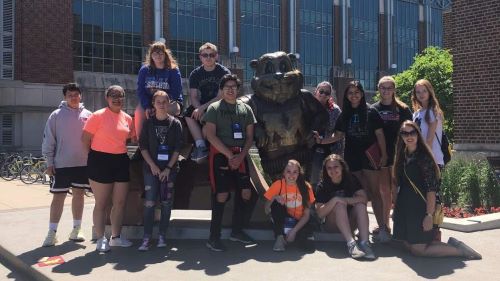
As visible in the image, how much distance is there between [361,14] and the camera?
137ft

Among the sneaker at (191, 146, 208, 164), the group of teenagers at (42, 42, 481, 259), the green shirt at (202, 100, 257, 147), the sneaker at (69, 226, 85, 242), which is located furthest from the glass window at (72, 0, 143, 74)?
the green shirt at (202, 100, 257, 147)

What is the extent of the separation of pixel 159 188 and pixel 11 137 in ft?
68.0

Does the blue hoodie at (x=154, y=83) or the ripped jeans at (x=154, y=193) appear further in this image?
the blue hoodie at (x=154, y=83)

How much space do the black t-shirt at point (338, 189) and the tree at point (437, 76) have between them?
1204 cm

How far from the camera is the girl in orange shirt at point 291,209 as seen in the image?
A: 5.46 m

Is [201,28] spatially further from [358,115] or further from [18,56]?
[358,115]

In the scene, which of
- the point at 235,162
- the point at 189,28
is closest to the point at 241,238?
the point at 235,162

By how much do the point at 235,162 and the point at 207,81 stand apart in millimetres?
1117

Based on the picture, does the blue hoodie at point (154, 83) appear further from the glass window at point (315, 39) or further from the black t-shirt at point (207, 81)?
the glass window at point (315, 39)

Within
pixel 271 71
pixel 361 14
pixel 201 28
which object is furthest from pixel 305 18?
pixel 271 71

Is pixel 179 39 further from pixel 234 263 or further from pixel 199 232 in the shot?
pixel 234 263

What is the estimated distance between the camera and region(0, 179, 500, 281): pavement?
457cm

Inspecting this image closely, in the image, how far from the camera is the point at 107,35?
2827cm

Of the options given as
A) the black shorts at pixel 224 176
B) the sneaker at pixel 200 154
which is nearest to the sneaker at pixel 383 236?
the black shorts at pixel 224 176
